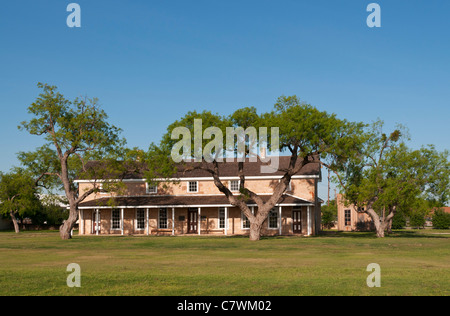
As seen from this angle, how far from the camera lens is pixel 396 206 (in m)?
39.8

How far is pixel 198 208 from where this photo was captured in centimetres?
4534

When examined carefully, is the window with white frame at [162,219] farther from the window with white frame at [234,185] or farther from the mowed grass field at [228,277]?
the mowed grass field at [228,277]

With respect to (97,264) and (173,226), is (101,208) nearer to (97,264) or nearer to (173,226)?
(173,226)

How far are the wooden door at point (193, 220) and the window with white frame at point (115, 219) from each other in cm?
668

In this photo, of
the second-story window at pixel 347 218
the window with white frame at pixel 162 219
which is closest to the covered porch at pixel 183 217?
the window with white frame at pixel 162 219

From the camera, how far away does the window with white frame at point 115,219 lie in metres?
46.9

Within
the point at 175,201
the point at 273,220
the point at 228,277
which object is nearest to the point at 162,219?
the point at 175,201

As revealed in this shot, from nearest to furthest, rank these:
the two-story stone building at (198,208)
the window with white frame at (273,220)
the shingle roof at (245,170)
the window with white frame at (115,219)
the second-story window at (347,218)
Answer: the two-story stone building at (198,208)
the window with white frame at (273,220)
the shingle roof at (245,170)
the window with white frame at (115,219)
the second-story window at (347,218)

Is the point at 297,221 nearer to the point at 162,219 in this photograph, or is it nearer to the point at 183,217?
the point at 183,217

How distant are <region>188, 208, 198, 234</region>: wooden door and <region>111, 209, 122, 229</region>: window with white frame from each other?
21.9 feet

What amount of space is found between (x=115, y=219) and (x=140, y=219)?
2476mm

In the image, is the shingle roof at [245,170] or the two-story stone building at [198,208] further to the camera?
the shingle roof at [245,170]
